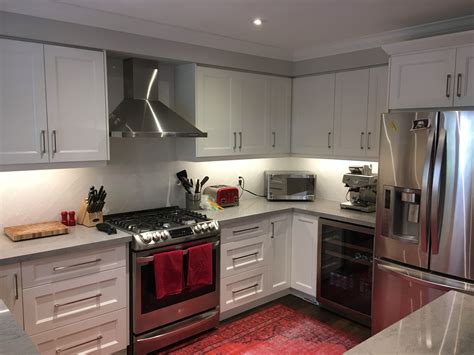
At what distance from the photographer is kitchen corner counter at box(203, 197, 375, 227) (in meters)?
3.38

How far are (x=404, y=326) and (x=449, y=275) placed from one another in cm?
144

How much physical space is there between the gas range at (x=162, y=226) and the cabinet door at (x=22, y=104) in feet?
2.56

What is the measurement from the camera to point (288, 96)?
427 centimetres

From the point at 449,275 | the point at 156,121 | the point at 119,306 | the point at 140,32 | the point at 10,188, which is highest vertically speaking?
the point at 140,32

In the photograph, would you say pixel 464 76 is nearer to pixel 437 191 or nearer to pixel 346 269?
pixel 437 191

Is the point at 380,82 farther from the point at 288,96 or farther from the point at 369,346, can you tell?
the point at 369,346

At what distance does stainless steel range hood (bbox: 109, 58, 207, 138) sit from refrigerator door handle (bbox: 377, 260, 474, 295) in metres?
1.77

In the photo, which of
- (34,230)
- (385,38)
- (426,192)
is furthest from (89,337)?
(385,38)

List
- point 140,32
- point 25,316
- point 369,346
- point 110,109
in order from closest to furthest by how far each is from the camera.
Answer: point 369,346, point 25,316, point 140,32, point 110,109

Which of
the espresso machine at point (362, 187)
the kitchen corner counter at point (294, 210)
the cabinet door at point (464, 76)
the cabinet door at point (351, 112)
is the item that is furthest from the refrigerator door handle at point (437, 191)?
the cabinet door at point (351, 112)

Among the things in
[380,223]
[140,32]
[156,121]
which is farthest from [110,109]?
[380,223]

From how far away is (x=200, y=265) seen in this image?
3.11 metres

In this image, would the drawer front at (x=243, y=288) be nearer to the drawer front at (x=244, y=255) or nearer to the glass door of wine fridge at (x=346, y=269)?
the drawer front at (x=244, y=255)

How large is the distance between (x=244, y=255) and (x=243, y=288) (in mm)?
302
